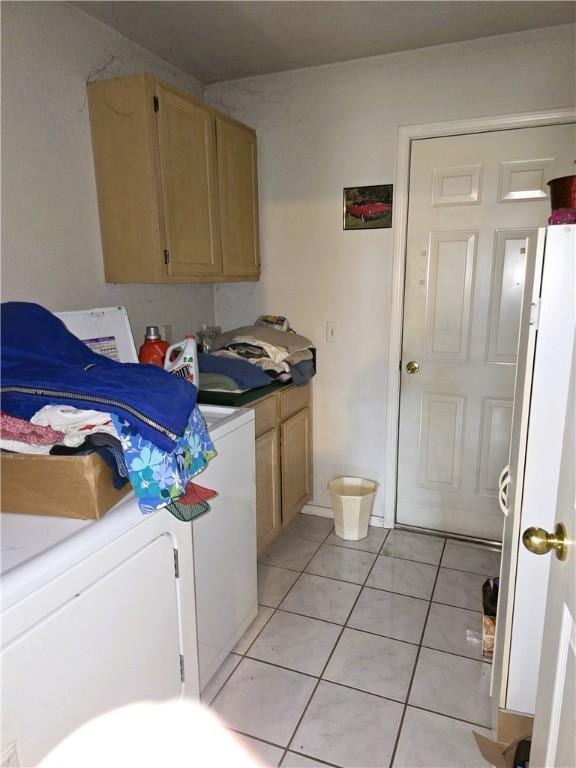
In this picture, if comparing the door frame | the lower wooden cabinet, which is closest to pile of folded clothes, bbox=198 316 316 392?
the lower wooden cabinet

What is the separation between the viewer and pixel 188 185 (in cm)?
208

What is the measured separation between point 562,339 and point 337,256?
1651mm

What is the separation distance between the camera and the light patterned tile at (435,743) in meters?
1.42

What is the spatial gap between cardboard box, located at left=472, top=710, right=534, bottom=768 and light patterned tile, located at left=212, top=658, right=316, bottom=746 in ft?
1.90

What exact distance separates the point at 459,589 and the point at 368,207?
1916mm

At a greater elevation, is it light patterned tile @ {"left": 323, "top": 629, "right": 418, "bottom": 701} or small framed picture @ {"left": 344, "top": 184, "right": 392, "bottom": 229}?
small framed picture @ {"left": 344, "top": 184, "right": 392, "bottom": 229}

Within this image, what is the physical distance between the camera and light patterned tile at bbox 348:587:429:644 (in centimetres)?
195

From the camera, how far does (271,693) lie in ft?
5.45

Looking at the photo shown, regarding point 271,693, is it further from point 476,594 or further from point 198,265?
point 198,265

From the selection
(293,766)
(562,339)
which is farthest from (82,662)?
(562,339)

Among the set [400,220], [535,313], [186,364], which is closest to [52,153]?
[186,364]

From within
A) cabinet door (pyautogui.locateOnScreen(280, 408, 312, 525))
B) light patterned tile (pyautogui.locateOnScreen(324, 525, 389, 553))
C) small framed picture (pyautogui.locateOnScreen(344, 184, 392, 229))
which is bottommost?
light patterned tile (pyautogui.locateOnScreen(324, 525, 389, 553))

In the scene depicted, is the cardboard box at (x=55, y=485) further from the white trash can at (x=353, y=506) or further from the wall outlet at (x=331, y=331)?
the wall outlet at (x=331, y=331)

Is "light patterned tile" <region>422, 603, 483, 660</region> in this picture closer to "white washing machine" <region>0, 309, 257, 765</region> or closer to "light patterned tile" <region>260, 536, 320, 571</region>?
"light patterned tile" <region>260, 536, 320, 571</region>
